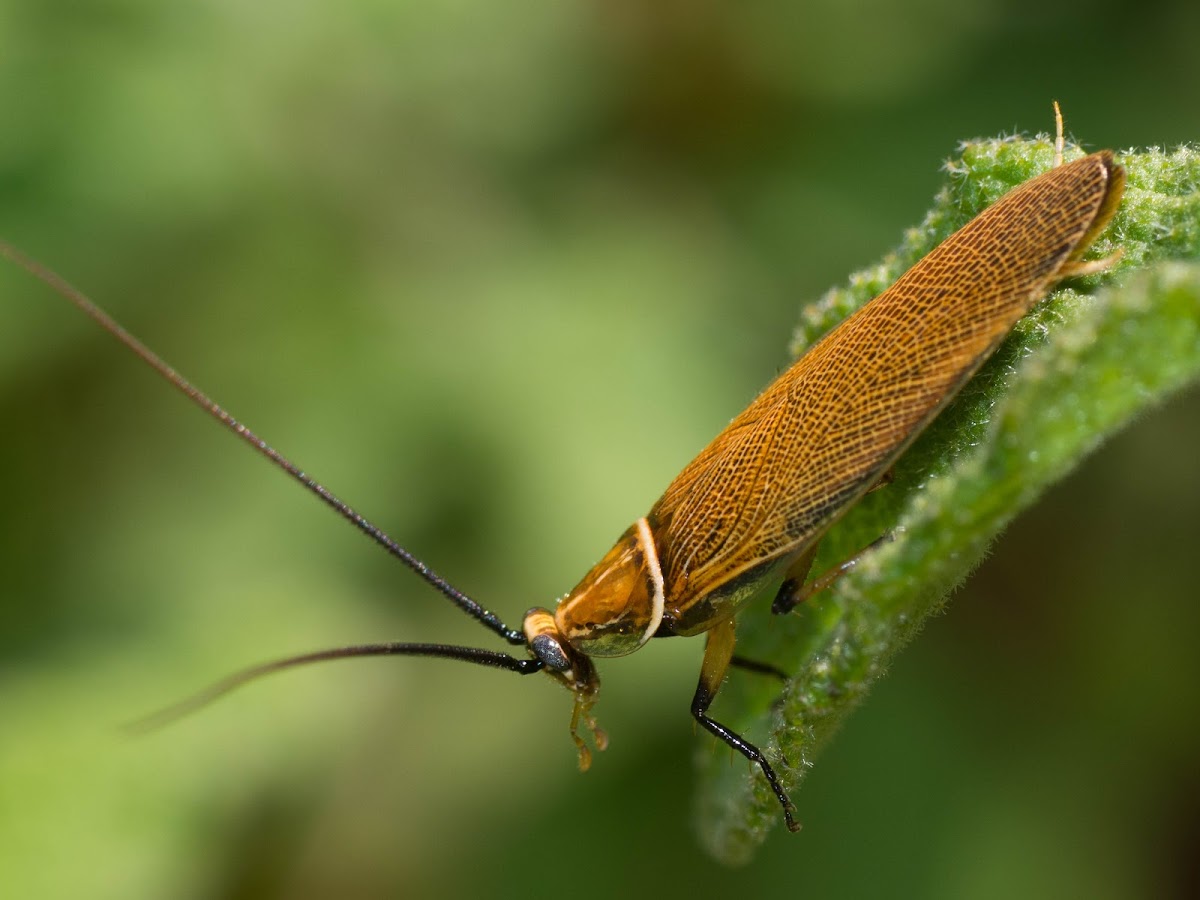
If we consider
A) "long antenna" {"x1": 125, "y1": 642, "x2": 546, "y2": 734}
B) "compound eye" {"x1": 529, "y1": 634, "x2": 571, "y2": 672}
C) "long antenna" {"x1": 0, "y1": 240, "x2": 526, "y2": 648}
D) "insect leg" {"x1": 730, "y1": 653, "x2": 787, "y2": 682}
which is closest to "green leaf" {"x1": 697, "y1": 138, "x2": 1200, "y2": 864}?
"insect leg" {"x1": 730, "y1": 653, "x2": 787, "y2": 682}

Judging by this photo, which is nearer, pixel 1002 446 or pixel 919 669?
pixel 1002 446

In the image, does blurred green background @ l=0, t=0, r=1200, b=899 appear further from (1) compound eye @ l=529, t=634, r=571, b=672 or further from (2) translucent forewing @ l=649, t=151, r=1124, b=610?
(2) translucent forewing @ l=649, t=151, r=1124, b=610

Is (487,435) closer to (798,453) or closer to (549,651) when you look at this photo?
(549,651)

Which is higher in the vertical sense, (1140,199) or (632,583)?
(1140,199)

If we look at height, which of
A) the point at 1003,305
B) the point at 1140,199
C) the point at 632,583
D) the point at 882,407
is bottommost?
the point at 632,583

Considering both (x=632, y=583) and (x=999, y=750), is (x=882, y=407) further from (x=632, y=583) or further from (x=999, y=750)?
(x=999, y=750)

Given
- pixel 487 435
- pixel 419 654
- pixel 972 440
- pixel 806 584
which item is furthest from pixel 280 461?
pixel 487 435

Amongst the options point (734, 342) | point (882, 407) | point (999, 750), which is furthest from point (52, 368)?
point (999, 750)
